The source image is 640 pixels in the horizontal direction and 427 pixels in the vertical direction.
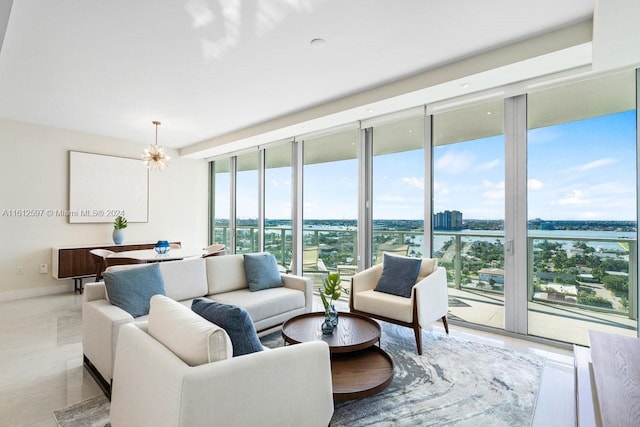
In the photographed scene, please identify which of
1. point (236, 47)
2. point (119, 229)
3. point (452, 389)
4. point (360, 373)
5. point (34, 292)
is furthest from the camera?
point (119, 229)

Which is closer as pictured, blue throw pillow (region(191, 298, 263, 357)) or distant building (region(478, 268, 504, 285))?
blue throw pillow (region(191, 298, 263, 357))

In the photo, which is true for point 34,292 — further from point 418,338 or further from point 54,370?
point 418,338

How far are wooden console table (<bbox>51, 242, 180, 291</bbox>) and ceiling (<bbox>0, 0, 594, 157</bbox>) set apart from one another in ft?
7.01

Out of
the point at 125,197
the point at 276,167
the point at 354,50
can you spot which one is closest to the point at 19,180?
the point at 125,197

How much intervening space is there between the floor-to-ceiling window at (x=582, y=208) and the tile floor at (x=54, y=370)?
1.62 ft

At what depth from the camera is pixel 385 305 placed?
10.4ft

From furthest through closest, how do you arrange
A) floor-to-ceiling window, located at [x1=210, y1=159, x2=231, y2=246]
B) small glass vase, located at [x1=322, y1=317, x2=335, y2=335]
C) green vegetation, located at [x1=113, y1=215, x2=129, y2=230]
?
floor-to-ceiling window, located at [x1=210, y1=159, x2=231, y2=246]
green vegetation, located at [x1=113, y1=215, x2=129, y2=230]
small glass vase, located at [x1=322, y1=317, x2=335, y2=335]

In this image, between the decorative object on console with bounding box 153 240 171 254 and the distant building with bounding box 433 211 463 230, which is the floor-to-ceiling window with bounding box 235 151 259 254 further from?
the distant building with bounding box 433 211 463 230

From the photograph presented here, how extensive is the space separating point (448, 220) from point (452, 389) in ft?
6.75

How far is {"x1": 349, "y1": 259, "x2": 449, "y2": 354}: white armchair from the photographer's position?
9.71 ft

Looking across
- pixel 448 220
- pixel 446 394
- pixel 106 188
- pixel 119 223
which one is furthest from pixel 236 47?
pixel 106 188

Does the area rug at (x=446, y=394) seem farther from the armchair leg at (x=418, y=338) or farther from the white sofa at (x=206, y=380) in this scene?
the white sofa at (x=206, y=380)

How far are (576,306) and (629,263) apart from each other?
60cm

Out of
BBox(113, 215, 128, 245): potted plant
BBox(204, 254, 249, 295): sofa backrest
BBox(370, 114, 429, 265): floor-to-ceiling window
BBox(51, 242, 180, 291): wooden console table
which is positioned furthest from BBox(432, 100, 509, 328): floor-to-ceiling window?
BBox(51, 242, 180, 291): wooden console table
